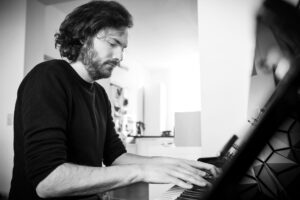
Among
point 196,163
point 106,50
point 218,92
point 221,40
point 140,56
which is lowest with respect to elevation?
point 196,163

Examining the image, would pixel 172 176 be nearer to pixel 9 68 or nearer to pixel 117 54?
pixel 117 54

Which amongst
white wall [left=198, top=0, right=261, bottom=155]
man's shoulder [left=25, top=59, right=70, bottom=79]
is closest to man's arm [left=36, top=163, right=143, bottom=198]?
man's shoulder [left=25, top=59, right=70, bottom=79]

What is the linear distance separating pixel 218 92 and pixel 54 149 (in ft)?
5.59

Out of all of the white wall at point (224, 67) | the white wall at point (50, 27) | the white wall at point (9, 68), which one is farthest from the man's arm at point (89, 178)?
the white wall at point (50, 27)

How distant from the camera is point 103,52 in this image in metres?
1.22

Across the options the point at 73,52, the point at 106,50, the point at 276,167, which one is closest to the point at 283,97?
the point at 276,167

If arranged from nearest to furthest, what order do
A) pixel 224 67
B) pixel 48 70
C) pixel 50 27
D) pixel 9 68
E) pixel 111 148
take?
pixel 48 70
pixel 111 148
pixel 224 67
pixel 9 68
pixel 50 27

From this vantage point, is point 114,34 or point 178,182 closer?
point 178,182

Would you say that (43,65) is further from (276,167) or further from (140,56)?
(140,56)

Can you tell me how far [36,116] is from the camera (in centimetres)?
80

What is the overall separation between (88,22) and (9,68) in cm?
234

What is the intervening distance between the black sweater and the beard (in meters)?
0.06

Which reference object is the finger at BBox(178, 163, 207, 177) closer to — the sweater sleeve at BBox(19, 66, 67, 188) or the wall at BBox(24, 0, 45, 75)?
the sweater sleeve at BBox(19, 66, 67, 188)

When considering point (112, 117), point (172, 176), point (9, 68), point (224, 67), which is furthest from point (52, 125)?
point (9, 68)
